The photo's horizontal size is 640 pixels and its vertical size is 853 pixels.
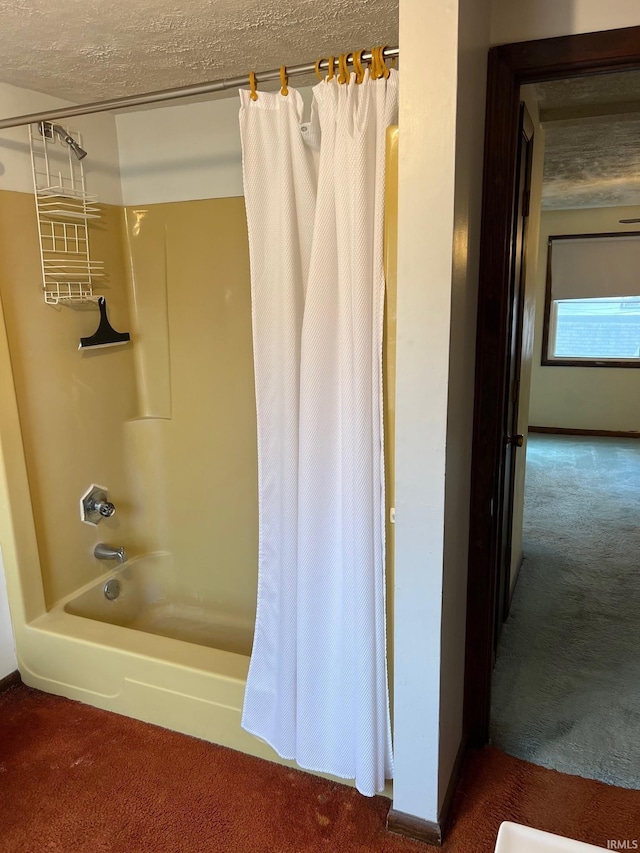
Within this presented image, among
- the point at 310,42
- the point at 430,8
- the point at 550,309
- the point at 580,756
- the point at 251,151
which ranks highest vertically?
the point at 310,42

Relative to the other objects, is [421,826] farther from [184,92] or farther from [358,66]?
[184,92]

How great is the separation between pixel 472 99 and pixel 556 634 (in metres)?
2.15

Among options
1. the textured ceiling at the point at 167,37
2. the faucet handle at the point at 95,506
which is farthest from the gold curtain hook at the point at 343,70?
the faucet handle at the point at 95,506

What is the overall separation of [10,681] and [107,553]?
576mm

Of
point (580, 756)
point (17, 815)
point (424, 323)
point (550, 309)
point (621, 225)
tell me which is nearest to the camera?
point (424, 323)

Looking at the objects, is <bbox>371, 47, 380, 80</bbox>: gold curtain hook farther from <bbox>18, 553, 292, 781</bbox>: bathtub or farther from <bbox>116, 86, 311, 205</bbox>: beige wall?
<bbox>18, 553, 292, 781</bbox>: bathtub

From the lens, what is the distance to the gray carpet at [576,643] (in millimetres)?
1966

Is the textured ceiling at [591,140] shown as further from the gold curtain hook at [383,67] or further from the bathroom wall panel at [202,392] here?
the bathroom wall panel at [202,392]

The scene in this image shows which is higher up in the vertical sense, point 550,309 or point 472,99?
point 472,99

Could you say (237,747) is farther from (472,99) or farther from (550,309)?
(550,309)

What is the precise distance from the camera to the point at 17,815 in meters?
1.73

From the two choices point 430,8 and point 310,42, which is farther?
point 310,42

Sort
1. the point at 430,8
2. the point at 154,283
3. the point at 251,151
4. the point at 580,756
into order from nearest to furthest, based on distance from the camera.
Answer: the point at 430,8 < the point at 251,151 < the point at 580,756 < the point at 154,283

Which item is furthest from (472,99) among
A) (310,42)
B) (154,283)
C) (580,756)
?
(580,756)
